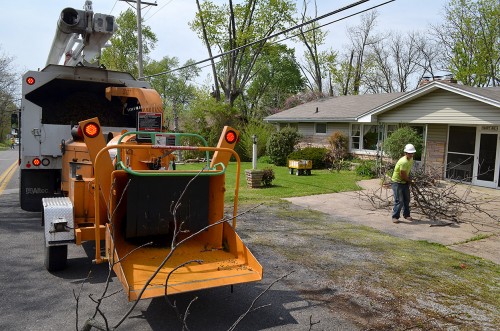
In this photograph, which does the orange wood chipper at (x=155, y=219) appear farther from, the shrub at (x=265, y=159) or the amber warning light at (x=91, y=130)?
the shrub at (x=265, y=159)

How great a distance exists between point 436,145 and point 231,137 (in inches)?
556

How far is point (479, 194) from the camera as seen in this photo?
13.7m

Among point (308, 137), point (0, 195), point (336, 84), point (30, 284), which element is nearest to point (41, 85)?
point (30, 284)

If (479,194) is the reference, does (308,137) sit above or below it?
above

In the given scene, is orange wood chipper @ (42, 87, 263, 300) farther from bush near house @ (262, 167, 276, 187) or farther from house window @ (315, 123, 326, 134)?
house window @ (315, 123, 326, 134)

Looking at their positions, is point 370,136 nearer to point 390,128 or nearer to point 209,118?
point 390,128

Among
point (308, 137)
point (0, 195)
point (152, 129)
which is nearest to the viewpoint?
point (152, 129)

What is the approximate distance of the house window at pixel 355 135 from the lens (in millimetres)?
21875

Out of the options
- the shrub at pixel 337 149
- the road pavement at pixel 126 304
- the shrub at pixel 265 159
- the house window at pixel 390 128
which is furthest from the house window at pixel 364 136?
the road pavement at pixel 126 304

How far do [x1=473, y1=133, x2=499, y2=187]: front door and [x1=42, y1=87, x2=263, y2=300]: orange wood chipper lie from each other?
43.4ft

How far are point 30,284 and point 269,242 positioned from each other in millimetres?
3752

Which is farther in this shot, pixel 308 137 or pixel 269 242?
pixel 308 137

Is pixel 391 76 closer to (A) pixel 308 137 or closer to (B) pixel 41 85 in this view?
(A) pixel 308 137

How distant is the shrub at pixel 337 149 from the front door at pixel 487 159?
6.29 metres
